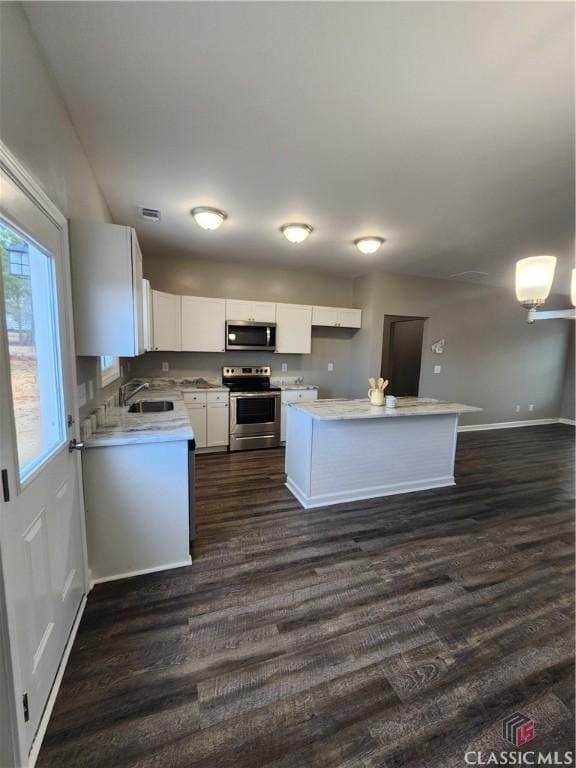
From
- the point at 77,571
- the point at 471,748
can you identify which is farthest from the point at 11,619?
the point at 471,748

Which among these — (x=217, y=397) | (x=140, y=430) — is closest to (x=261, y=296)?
(x=217, y=397)

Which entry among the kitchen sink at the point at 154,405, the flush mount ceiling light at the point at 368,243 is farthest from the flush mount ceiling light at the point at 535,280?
the kitchen sink at the point at 154,405

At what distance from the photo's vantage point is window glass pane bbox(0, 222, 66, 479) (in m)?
1.04

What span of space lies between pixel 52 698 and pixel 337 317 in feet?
15.3

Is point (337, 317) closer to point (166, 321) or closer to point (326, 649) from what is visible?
point (166, 321)

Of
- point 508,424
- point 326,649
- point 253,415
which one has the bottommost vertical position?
point 326,649

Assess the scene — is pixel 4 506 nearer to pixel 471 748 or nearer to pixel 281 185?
pixel 471 748

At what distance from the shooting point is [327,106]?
1.56 m

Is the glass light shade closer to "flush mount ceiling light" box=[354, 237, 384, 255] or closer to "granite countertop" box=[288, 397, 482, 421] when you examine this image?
"granite countertop" box=[288, 397, 482, 421]

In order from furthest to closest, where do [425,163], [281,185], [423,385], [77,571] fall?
[423,385] < [281,185] < [425,163] < [77,571]

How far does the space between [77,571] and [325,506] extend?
76.1 inches

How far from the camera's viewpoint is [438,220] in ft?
9.43

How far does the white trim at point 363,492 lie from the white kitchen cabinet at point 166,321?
2.37 meters

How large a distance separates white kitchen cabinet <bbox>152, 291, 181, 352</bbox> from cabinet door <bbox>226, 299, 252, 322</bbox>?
2.25ft
